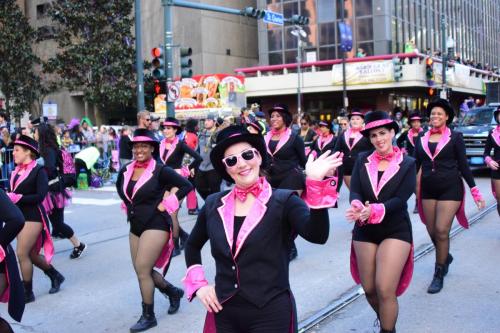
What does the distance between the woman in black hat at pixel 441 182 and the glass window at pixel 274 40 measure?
36.5m

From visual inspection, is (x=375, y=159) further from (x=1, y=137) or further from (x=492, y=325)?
(x=1, y=137)

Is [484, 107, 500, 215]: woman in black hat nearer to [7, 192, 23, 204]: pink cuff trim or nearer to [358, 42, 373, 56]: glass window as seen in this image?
[7, 192, 23, 204]: pink cuff trim

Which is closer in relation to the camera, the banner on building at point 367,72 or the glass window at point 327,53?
the banner on building at point 367,72

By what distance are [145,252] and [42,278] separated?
2.71 meters

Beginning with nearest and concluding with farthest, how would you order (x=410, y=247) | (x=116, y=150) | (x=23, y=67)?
(x=410, y=247) → (x=116, y=150) → (x=23, y=67)

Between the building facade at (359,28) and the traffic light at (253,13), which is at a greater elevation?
the building facade at (359,28)

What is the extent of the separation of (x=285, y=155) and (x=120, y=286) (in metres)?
2.55

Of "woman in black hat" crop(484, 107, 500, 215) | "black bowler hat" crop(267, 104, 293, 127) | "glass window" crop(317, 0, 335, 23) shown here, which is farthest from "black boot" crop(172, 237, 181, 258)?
"glass window" crop(317, 0, 335, 23)

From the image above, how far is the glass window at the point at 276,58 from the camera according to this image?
138 ft

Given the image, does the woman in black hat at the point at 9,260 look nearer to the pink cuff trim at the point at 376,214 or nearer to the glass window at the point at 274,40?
the pink cuff trim at the point at 376,214

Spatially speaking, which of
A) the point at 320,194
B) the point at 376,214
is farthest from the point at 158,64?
the point at 320,194

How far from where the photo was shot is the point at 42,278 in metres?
7.18

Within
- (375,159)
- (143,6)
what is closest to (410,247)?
(375,159)

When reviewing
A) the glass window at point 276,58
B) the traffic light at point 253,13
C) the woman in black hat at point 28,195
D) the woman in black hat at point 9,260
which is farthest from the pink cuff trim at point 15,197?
the glass window at point 276,58
